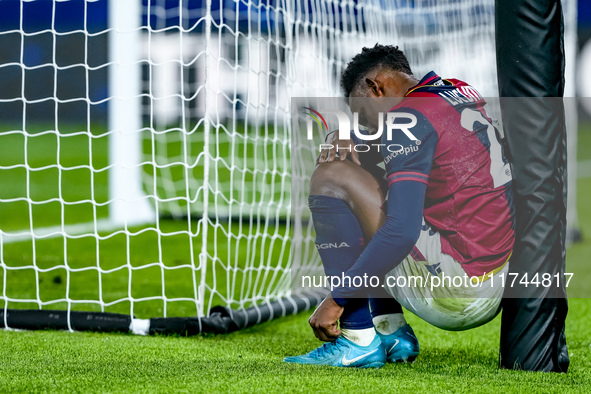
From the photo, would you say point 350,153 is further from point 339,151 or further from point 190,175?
point 190,175

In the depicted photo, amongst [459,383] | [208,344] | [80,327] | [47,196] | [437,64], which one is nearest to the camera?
[459,383]

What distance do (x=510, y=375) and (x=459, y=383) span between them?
0.58 feet

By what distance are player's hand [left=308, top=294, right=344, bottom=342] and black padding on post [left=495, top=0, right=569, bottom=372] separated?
48 cm

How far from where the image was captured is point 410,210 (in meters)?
1.89

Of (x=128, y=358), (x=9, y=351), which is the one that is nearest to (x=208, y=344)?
(x=128, y=358)

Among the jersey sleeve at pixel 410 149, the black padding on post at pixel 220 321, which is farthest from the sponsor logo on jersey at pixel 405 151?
the black padding on post at pixel 220 321

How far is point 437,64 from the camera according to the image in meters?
5.97

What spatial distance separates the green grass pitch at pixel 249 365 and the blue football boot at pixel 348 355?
0.05 meters

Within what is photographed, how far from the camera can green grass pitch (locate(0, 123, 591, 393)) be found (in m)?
1.83

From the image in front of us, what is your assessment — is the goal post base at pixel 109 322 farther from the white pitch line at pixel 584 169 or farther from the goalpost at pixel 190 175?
the white pitch line at pixel 584 169

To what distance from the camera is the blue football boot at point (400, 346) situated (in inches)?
88.1

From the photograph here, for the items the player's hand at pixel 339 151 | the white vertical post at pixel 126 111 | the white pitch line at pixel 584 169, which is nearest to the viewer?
the player's hand at pixel 339 151

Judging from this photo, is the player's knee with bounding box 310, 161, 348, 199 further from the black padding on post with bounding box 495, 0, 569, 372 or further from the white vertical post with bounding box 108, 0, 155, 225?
the white vertical post with bounding box 108, 0, 155, 225

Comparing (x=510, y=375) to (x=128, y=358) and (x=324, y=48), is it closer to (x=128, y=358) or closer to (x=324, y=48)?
(x=128, y=358)
